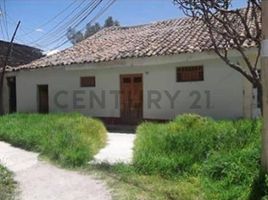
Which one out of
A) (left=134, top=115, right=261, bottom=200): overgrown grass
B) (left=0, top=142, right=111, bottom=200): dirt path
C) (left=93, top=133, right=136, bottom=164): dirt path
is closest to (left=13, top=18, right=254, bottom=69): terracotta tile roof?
(left=93, top=133, right=136, bottom=164): dirt path

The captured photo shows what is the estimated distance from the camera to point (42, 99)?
21.2 m

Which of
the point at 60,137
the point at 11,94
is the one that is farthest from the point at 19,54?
the point at 60,137

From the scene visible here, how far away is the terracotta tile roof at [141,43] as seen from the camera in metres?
15.0

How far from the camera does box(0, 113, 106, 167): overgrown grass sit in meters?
9.10

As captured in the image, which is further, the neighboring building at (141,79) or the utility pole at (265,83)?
the neighboring building at (141,79)

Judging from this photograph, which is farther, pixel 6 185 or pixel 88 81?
pixel 88 81

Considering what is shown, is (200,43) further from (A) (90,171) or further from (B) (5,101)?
(B) (5,101)

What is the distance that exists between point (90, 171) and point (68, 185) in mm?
973

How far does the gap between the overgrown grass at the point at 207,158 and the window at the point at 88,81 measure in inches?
332

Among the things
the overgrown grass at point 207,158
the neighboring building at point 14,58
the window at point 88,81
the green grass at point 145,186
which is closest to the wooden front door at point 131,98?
the window at point 88,81

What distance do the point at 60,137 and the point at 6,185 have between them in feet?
10.8

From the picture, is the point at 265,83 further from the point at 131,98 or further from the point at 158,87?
the point at 131,98

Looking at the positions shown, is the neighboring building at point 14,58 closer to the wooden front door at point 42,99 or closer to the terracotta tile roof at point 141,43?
the wooden front door at point 42,99

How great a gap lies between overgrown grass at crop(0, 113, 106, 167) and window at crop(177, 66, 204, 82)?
4218 millimetres
